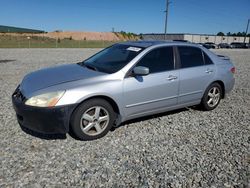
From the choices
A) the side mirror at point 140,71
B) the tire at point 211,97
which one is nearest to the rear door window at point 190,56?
the tire at point 211,97

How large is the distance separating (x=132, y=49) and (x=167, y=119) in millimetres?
1597

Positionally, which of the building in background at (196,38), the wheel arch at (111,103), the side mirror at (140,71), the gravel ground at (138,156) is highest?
the building in background at (196,38)

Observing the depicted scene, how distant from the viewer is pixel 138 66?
388cm

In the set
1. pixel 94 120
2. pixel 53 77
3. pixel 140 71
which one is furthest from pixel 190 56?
pixel 53 77

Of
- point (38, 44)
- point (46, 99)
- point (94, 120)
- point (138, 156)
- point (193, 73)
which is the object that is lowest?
point (138, 156)

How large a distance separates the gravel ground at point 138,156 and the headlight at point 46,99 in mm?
680

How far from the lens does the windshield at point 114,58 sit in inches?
156

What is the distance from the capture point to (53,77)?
3.78 meters

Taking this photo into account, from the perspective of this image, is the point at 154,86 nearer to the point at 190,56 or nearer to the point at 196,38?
the point at 190,56

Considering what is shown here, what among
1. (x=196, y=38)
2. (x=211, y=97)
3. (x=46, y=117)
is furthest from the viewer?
(x=196, y=38)

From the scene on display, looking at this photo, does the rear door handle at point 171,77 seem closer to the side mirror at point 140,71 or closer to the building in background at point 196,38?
the side mirror at point 140,71

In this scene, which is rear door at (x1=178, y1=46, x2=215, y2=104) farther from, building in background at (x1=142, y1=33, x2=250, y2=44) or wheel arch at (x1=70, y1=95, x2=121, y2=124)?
building in background at (x1=142, y1=33, x2=250, y2=44)

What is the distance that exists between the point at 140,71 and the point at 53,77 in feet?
4.77

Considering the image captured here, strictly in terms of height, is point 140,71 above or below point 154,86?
above
